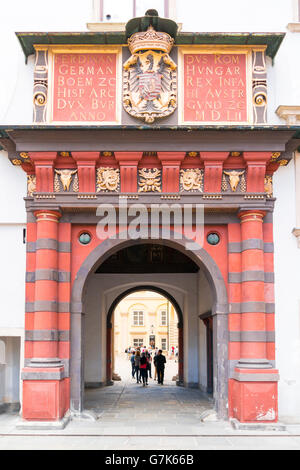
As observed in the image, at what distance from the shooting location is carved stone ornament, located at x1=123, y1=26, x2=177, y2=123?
11.0 metres

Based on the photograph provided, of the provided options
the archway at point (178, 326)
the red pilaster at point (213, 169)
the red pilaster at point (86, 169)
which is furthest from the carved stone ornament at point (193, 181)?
the archway at point (178, 326)

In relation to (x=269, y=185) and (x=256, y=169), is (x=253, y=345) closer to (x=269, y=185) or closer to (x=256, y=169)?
(x=269, y=185)

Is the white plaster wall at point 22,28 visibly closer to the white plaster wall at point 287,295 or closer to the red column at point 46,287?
the red column at point 46,287

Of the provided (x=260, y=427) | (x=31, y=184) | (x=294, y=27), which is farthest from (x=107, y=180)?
(x=260, y=427)

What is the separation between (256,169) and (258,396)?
415cm

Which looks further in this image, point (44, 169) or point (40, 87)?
point (40, 87)

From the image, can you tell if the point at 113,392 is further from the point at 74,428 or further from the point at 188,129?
the point at 188,129

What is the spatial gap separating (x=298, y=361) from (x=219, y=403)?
1.71 m

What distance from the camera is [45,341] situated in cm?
1067

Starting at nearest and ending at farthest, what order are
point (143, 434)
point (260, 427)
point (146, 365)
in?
point (143, 434), point (260, 427), point (146, 365)

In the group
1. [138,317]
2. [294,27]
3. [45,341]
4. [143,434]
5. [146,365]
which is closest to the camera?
[143,434]

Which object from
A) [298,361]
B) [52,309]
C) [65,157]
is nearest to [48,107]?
[65,157]

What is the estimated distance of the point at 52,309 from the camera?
35.5 ft

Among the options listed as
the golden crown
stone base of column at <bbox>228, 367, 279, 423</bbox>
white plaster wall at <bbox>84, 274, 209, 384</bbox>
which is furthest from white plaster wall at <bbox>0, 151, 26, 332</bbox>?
white plaster wall at <bbox>84, 274, 209, 384</bbox>
